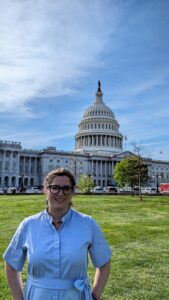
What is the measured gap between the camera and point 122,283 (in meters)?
8.32

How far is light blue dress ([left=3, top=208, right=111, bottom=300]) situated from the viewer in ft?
12.7

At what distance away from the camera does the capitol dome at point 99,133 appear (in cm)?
15662

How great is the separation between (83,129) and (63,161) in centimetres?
2899

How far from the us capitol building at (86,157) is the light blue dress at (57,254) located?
364 feet

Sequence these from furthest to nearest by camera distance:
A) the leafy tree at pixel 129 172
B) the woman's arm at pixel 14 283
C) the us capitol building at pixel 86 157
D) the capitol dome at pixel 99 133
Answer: the capitol dome at pixel 99 133, the us capitol building at pixel 86 157, the leafy tree at pixel 129 172, the woman's arm at pixel 14 283

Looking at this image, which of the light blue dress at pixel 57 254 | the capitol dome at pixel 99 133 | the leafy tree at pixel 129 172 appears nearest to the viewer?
the light blue dress at pixel 57 254

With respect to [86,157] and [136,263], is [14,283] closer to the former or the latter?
[136,263]

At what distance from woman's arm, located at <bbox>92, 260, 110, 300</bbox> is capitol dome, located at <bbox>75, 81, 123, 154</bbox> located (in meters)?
148

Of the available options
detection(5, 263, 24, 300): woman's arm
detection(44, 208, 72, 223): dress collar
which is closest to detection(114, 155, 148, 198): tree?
detection(44, 208, 72, 223): dress collar

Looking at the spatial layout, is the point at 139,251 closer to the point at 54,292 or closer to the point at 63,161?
the point at 54,292

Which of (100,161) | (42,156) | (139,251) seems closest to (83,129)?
(100,161)

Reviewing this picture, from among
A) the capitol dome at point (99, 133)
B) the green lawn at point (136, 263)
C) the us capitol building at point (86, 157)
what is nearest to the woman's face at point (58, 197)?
the green lawn at point (136, 263)

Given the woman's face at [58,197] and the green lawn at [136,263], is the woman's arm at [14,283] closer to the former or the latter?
the woman's face at [58,197]

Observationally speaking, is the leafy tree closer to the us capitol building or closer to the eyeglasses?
the us capitol building
